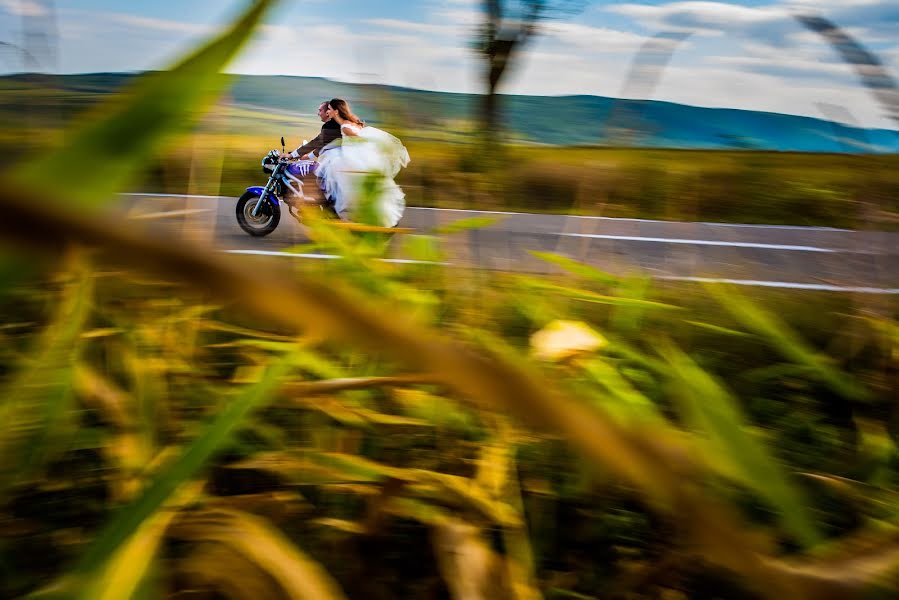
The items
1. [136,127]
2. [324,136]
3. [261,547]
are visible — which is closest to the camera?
[136,127]

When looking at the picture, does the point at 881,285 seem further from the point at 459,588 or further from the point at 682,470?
the point at 682,470

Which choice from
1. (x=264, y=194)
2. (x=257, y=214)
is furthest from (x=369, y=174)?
(x=257, y=214)

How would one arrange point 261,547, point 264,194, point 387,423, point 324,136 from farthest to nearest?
point 264,194 < point 324,136 < point 387,423 < point 261,547

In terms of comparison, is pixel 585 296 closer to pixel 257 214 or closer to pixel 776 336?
pixel 776 336

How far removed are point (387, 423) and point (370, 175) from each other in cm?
47

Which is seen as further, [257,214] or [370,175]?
[257,214]

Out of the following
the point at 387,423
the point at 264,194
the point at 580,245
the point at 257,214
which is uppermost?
the point at 580,245

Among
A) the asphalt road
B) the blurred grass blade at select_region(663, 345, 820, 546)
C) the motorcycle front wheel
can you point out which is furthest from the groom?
the motorcycle front wheel

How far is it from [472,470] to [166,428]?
298 mm

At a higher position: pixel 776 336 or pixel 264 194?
pixel 776 336

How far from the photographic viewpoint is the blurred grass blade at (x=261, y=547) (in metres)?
0.41

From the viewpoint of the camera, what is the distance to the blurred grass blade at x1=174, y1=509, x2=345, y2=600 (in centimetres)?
41

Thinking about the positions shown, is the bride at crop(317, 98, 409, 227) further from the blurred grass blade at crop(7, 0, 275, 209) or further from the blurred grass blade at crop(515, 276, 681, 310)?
the blurred grass blade at crop(7, 0, 275, 209)

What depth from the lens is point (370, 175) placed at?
105 centimetres
